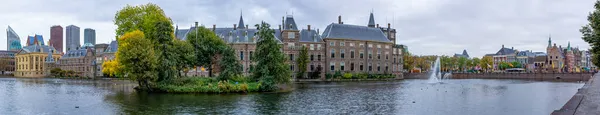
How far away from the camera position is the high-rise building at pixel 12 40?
178 meters

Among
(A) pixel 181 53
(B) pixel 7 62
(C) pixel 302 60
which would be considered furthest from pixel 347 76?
(B) pixel 7 62

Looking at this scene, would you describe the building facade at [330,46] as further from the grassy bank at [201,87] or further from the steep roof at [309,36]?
the grassy bank at [201,87]

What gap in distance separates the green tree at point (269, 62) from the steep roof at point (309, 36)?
34190 mm

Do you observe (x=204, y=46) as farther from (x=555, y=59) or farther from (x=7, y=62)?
(x=7, y=62)

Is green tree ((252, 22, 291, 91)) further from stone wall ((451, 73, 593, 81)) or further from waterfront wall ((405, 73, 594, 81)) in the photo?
stone wall ((451, 73, 593, 81))

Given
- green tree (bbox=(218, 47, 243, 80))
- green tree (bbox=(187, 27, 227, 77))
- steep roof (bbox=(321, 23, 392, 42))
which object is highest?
steep roof (bbox=(321, 23, 392, 42))

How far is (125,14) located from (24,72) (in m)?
88.6

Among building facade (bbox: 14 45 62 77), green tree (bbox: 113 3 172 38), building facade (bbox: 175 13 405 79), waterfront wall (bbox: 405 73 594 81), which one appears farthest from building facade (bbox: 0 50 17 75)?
waterfront wall (bbox: 405 73 594 81)

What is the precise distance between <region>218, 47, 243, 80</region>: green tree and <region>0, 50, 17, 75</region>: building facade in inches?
4985

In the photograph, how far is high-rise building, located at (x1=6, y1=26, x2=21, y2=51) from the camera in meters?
178

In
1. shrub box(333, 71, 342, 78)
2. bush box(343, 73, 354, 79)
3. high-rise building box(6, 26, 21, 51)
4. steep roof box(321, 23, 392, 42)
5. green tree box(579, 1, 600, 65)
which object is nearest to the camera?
green tree box(579, 1, 600, 65)

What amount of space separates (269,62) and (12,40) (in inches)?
7026

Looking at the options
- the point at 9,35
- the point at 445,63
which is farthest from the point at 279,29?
the point at 9,35

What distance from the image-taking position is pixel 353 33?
278ft
